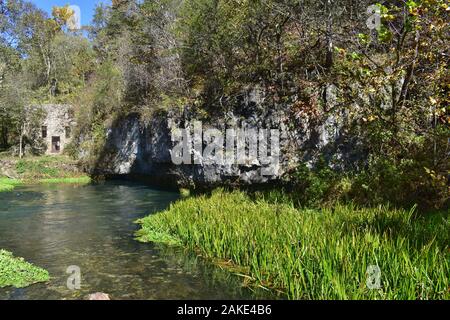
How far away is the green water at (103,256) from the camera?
9.05 meters

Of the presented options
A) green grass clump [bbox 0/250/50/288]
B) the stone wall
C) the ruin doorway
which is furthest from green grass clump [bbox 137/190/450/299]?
the ruin doorway

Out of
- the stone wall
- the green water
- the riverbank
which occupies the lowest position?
the green water

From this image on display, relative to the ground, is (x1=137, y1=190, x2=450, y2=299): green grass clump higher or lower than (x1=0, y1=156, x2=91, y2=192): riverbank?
lower

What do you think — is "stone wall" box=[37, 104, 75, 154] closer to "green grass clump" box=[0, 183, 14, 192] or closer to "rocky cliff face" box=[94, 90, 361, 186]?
"green grass clump" box=[0, 183, 14, 192]

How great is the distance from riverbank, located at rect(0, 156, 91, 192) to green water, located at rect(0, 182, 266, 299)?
532 inches

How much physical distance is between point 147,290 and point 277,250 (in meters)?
2.99

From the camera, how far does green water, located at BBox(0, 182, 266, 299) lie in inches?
356

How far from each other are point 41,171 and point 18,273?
30494 millimetres

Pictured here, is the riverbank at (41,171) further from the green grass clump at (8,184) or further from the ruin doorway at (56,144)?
the ruin doorway at (56,144)

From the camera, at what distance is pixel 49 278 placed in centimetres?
983

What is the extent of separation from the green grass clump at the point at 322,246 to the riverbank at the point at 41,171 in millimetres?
23970

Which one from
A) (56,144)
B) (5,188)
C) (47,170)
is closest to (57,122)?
(56,144)
